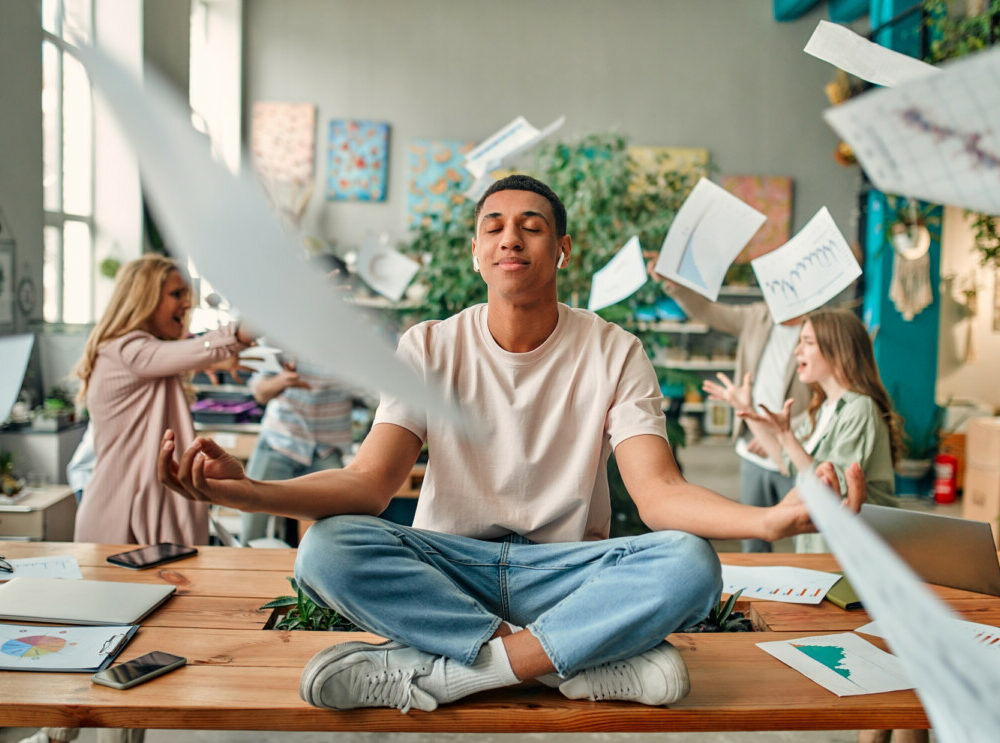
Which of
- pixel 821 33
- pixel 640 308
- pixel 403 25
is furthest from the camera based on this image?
pixel 403 25

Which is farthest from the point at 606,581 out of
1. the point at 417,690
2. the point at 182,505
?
the point at 182,505

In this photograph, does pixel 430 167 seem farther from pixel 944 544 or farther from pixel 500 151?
pixel 944 544

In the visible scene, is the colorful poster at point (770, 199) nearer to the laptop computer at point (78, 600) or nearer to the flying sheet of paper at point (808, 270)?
the flying sheet of paper at point (808, 270)

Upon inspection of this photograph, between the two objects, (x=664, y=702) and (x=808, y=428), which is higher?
(x=808, y=428)

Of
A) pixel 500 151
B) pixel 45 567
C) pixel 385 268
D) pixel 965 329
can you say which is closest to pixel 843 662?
pixel 45 567

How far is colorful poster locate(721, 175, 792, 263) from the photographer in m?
7.41

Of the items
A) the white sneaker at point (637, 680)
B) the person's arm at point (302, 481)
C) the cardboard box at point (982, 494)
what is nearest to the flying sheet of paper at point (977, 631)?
the white sneaker at point (637, 680)

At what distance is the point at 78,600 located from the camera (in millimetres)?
1604

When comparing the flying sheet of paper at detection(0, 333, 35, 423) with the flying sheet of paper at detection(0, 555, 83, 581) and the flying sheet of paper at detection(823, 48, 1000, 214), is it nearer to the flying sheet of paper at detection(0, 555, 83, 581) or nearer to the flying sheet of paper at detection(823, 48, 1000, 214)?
the flying sheet of paper at detection(0, 555, 83, 581)

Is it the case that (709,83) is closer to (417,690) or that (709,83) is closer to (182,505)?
(182,505)

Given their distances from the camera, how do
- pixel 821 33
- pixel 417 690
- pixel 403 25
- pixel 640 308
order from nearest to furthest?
1. pixel 821 33
2. pixel 417 690
3. pixel 640 308
4. pixel 403 25

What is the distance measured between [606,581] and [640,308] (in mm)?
2465

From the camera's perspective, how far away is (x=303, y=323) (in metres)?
0.27

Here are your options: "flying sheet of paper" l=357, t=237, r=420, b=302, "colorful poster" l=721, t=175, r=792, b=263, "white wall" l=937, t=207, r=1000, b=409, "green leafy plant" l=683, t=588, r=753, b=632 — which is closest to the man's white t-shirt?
"green leafy plant" l=683, t=588, r=753, b=632
